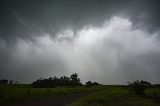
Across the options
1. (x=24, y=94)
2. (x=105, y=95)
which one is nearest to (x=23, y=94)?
(x=24, y=94)

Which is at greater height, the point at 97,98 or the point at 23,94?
the point at 23,94

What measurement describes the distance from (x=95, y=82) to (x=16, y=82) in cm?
9981

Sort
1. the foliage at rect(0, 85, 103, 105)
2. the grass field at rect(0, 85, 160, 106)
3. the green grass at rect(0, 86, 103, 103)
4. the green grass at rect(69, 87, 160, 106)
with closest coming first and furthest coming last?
1. the green grass at rect(69, 87, 160, 106)
2. the grass field at rect(0, 85, 160, 106)
3. the green grass at rect(0, 86, 103, 103)
4. the foliage at rect(0, 85, 103, 105)

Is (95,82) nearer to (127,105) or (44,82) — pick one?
(44,82)

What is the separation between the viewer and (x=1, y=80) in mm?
177000

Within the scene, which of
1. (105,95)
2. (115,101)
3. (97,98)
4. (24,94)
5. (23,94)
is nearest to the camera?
(115,101)

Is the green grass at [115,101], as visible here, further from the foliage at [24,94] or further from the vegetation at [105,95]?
the foliage at [24,94]

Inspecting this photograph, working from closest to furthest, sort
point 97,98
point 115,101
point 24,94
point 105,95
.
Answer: point 115,101
point 97,98
point 24,94
point 105,95

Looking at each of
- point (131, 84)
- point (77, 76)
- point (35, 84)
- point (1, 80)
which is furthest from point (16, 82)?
point (131, 84)

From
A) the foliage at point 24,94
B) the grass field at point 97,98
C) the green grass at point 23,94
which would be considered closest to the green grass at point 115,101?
the grass field at point 97,98

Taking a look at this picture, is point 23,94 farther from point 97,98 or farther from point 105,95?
point 105,95

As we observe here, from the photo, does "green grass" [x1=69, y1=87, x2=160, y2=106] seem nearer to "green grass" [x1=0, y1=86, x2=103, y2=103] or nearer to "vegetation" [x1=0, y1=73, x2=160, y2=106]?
"vegetation" [x1=0, y1=73, x2=160, y2=106]

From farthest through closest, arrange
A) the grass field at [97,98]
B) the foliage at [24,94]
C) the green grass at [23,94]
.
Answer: the foliage at [24,94]
the green grass at [23,94]
the grass field at [97,98]

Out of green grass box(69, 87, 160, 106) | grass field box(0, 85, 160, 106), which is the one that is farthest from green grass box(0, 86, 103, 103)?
green grass box(69, 87, 160, 106)
